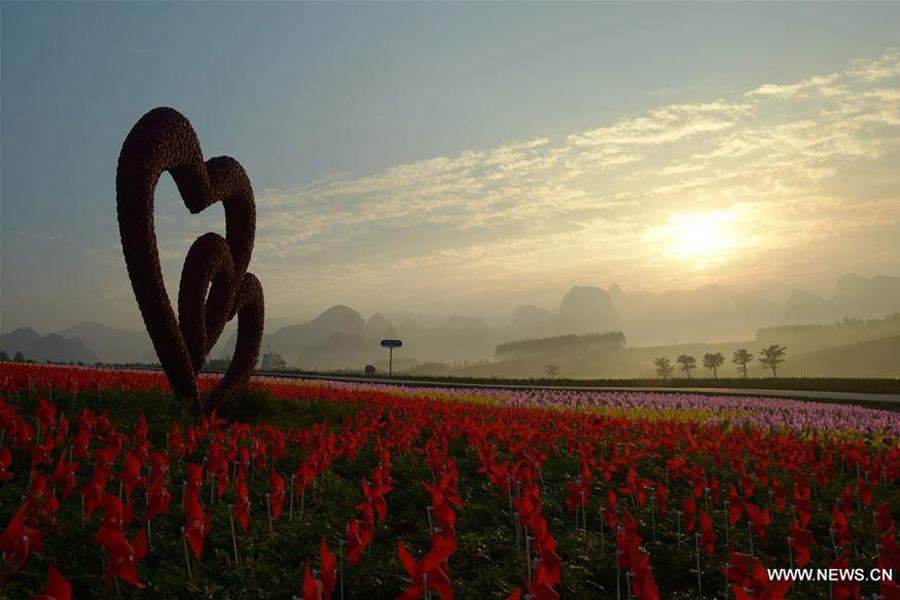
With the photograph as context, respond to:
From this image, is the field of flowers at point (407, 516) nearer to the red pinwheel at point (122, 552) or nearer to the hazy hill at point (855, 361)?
the red pinwheel at point (122, 552)

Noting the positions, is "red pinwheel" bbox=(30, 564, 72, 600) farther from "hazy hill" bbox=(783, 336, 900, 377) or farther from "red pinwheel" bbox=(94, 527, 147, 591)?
"hazy hill" bbox=(783, 336, 900, 377)

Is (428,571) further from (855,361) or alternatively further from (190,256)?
(855,361)

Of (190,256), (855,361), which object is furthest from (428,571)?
(855,361)

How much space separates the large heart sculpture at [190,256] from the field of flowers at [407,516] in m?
1.31

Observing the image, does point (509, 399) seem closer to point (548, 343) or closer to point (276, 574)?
point (276, 574)

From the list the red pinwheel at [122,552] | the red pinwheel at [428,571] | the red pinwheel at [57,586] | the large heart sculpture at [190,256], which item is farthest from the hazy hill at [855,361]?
the red pinwheel at [57,586]

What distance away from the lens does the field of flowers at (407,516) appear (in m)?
4.27

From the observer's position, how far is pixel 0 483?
724cm

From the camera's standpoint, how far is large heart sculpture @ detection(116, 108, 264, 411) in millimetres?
10438

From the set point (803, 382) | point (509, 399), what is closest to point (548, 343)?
point (803, 382)

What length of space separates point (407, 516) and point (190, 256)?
7.67 metres

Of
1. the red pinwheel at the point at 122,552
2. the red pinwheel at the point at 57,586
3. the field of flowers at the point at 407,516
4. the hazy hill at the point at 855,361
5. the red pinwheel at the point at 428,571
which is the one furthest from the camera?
the hazy hill at the point at 855,361

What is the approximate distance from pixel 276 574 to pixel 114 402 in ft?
29.6

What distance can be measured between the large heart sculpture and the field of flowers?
131cm
